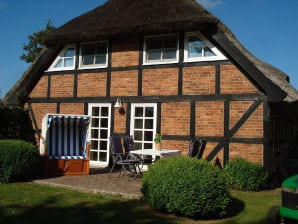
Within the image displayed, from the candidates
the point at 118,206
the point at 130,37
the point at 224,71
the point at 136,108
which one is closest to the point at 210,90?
the point at 224,71

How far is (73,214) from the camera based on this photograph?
240 inches

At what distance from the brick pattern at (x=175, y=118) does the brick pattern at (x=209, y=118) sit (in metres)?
0.34

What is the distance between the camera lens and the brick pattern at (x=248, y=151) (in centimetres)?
914

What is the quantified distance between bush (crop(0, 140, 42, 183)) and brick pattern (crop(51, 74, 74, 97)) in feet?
12.6

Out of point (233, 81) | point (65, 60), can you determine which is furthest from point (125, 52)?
point (233, 81)

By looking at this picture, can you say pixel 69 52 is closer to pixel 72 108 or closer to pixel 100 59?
pixel 100 59

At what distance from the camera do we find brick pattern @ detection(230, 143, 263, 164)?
9.14 m

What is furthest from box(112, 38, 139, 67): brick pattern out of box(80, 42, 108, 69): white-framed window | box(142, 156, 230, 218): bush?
box(142, 156, 230, 218): bush

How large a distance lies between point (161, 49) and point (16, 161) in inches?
213

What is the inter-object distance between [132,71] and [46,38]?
3.55 m

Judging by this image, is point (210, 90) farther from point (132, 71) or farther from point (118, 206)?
point (118, 206)

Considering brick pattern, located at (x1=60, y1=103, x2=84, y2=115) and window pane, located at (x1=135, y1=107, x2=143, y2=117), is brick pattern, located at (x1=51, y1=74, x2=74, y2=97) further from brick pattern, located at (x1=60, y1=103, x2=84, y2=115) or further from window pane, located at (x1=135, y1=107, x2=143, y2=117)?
window pane, located at (x1=135, y1=107, x2=143, y2=117)

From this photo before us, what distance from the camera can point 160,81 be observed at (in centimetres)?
1077

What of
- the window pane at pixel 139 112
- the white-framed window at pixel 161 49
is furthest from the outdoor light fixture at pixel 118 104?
the white-framed window at pixel 161 49
